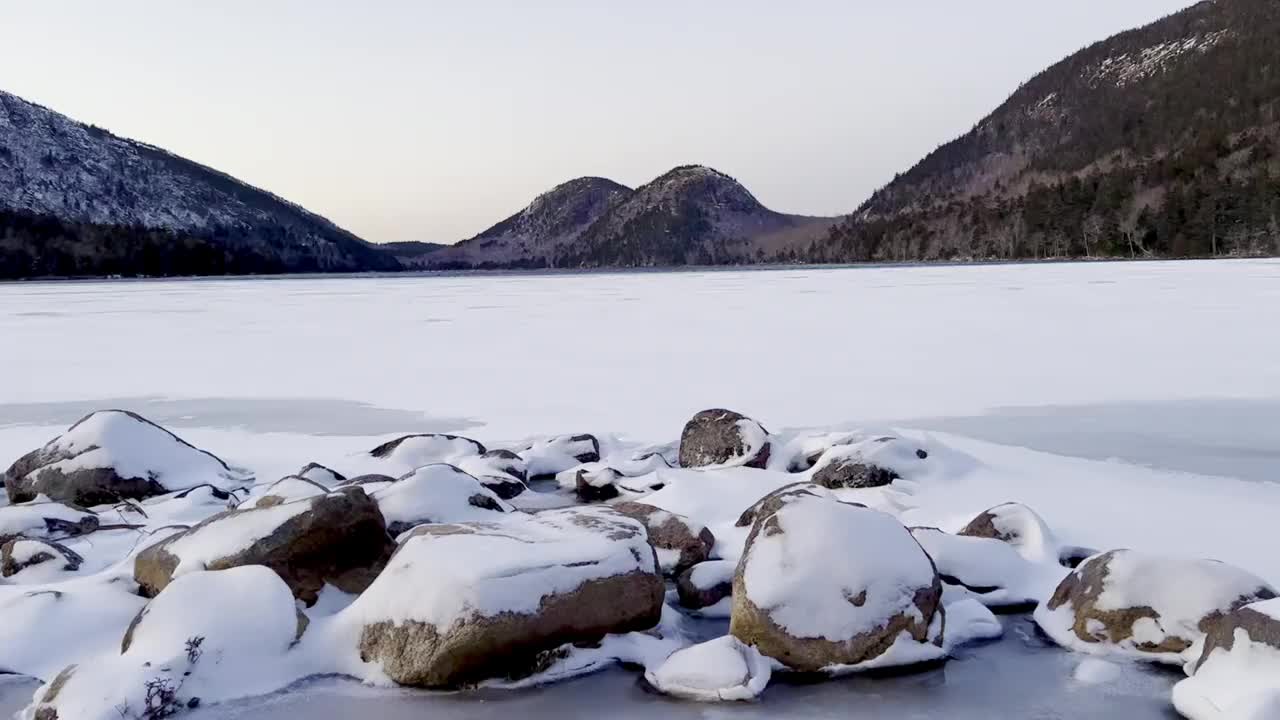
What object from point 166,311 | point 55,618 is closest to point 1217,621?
point 55,618

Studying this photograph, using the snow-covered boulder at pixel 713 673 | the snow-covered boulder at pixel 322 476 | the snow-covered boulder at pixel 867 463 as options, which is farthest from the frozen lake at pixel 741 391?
the snow-covered boulder at pixel 867 463

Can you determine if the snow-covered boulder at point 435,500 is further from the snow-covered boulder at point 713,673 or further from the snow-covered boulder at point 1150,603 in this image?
the snow-covered boulder at point 1150,603

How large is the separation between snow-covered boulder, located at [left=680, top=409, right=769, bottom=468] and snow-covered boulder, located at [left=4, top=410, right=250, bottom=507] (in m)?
4.04

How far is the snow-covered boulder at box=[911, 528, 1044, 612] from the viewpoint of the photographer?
210 inches

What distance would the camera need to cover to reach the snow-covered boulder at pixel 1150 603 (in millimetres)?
4430

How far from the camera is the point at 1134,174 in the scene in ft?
373

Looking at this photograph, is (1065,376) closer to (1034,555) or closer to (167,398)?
(1034,555)

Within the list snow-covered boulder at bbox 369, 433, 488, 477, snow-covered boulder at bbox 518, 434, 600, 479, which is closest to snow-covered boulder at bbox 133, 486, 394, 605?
snow-covered boulder at bbox 369, 433, 488, 477

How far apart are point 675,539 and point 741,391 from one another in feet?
21.9

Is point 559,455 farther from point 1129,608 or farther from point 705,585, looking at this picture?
point 1129,608

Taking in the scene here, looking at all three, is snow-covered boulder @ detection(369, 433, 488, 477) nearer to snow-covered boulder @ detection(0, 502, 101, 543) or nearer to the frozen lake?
the frozen lake

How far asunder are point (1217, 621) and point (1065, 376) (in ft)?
31.5

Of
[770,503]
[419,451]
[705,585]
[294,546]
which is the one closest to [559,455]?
[419,451]

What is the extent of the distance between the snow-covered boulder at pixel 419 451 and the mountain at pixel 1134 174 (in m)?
93.5
